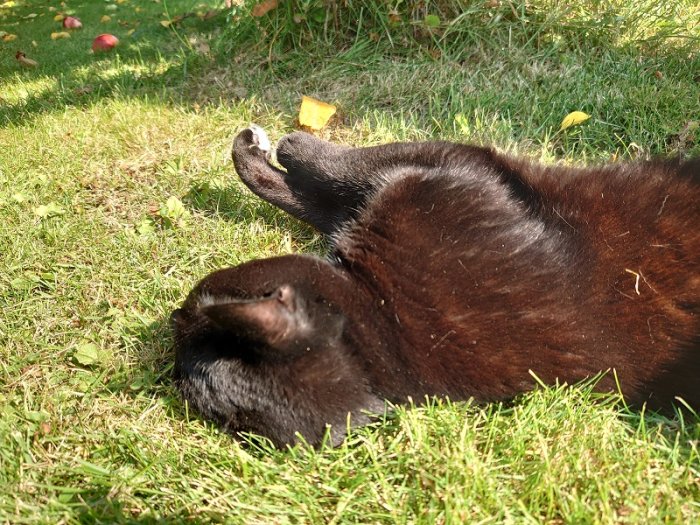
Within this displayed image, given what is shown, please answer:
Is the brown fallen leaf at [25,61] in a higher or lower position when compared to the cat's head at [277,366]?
higher

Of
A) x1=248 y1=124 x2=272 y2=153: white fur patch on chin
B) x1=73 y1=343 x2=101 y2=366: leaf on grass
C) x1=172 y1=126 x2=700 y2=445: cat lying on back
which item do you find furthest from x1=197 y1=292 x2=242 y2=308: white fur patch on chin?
x1=248 y1=124 x2=272 y2=153: white fur patch on chin

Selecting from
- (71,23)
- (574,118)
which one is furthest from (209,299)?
(71,23)

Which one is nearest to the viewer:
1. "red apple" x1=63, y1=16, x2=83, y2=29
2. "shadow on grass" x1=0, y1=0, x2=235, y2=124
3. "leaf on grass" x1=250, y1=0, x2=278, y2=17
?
"leaf on grass" x1=250, y1=0, x2=278, y2=17

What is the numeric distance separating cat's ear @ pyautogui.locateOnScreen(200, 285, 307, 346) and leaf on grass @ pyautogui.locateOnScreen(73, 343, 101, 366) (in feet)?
2.48

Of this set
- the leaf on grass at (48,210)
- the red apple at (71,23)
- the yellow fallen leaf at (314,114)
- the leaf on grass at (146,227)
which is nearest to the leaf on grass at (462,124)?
the yellow fallen leaf at (314,114)

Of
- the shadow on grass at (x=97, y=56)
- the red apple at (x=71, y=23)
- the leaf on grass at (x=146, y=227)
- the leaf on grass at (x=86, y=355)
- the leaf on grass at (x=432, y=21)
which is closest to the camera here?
the leaf on grass at (x=86, y=355)

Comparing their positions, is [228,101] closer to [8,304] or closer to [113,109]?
[113,109]

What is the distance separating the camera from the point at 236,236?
8.62 ft

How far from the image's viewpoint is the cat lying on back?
1.79m

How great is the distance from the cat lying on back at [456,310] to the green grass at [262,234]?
0.12 meters

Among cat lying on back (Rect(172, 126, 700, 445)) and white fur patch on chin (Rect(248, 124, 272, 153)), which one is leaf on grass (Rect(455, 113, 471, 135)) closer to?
cat lying on back (Rect(172, 126, 700, 445))

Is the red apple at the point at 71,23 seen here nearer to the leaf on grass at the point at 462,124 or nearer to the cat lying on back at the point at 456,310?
the leaf on grass at the point at 462,124

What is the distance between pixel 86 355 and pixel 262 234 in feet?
3.05

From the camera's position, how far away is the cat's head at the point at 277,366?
172 cm
